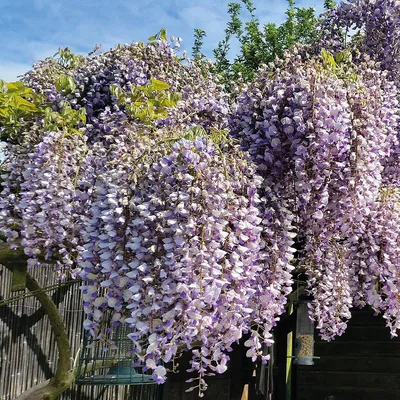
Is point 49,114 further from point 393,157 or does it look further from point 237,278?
point 393,157

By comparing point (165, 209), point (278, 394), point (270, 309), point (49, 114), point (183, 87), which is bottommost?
point (278, 394)

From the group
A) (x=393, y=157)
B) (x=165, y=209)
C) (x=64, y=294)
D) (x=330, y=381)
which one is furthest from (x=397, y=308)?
(x=330, y=381)

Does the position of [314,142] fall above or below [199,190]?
above

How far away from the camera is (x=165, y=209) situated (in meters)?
3.37

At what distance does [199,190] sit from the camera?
3.33 meters

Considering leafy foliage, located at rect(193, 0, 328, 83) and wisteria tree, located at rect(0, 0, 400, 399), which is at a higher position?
leafy foliage, located at rect(193, 0, 328, 83)

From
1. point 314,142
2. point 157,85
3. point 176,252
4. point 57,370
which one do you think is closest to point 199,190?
point 176,252

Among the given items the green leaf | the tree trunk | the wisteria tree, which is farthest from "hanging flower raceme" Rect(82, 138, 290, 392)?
the tree trunk

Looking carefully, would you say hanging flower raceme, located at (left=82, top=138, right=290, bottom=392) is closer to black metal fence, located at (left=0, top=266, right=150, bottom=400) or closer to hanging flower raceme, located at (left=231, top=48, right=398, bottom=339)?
hanging flower raceme, located at (left=231, top=48, right=398, bottom=339)

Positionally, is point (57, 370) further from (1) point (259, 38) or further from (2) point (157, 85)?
(1) point (259, 38)

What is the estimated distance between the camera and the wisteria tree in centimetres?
331

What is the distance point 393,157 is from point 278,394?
2940 millimetres

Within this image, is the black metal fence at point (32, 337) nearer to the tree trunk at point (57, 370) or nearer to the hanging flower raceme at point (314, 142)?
the tree trunk at point (57, 370)

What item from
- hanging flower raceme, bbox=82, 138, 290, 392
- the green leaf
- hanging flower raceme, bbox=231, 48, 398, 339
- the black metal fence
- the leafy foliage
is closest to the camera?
hanging flower raceme, bbox=82, 138, 290, 392
